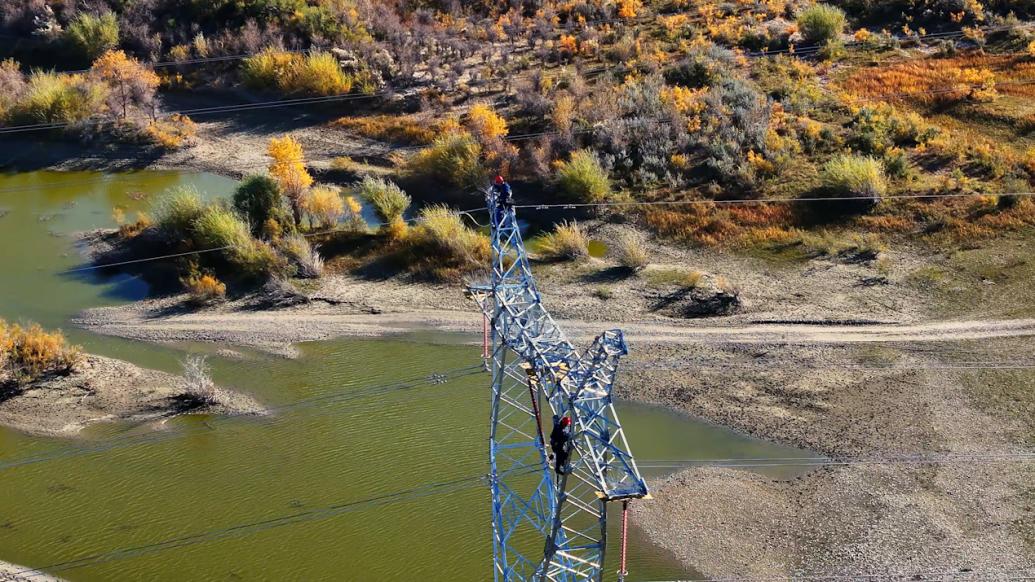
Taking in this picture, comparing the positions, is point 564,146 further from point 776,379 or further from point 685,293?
point 776,379

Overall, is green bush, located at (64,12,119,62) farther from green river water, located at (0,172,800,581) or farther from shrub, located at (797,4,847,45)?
shrub, located at (797,4,847,45)

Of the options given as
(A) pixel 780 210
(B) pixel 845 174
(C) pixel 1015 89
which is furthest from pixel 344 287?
(C) pixel 1015 89

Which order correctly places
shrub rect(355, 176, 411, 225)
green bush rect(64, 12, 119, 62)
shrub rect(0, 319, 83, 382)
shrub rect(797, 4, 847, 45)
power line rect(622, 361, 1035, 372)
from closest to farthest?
power line rect(622, 361, 1035, 372) → shrub rect(0, 319, 83, 382) → shrub rect(355, 176, 411, 225) → shrub rect(797, 4, 847, 45) → green bush rect(64, 12, 119, 62)

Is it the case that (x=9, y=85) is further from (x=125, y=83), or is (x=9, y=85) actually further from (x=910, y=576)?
(x=910, y=576)

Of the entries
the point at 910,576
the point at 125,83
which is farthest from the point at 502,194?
the point at 125,83

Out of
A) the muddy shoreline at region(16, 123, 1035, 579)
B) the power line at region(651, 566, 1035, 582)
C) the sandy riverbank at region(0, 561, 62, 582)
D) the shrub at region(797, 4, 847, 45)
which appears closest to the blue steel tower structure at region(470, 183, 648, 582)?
the power line at region(651, 566, 1035, 582)
